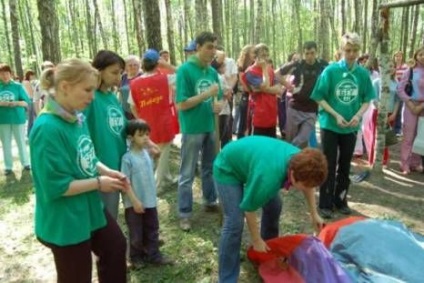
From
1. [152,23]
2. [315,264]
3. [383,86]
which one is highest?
[152,23]

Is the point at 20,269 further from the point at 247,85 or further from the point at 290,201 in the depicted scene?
the point at 247,85

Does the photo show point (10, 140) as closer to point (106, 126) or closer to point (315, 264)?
point (106, 126)

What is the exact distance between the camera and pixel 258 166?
2934mm

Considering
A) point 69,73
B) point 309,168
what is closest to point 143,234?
point 309,168

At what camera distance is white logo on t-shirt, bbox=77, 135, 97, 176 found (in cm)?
256

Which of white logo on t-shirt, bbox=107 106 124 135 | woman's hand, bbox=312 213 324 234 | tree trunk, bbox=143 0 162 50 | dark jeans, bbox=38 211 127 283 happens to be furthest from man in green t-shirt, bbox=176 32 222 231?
tree trunk, bbox=143 0 162 50

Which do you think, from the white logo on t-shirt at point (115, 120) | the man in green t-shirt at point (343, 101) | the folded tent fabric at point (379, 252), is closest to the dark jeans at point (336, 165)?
the man in green t-shirt at point (343, 101)

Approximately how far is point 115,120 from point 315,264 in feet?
5.91

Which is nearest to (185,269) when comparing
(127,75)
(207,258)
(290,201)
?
(207,258)

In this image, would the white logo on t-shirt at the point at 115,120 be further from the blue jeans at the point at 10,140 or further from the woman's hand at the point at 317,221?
the blue jeans at the point at 10,140

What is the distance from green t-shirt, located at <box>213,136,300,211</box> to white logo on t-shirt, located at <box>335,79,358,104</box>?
209 centimetres

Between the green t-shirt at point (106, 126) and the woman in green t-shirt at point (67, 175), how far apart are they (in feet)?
2.10

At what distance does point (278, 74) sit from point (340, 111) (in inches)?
82.8

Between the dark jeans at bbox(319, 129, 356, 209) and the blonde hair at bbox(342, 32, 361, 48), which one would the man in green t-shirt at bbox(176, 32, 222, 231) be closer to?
the dark jeans at bbox(319, 129, 356, 209)
